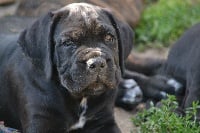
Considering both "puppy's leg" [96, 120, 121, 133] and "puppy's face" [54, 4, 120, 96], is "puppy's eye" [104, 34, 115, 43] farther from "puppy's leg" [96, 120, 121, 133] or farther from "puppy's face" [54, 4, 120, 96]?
"puppy's leg" [96, 120, 121, 133]

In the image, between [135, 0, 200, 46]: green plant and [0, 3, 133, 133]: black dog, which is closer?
[0, 3, 133, 133]: black dog

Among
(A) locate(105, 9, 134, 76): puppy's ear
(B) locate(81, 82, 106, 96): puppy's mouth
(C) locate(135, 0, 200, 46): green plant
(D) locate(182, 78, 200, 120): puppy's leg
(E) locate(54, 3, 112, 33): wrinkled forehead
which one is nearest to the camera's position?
(B) locate(81, 82, 106, 96): puppy's mouth

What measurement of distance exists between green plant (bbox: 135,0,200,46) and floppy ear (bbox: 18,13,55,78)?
320 cm

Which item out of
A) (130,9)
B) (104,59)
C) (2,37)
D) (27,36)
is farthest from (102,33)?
(130,9)

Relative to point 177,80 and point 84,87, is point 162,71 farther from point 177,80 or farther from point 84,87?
point 84,87

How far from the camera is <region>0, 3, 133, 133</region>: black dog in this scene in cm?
438

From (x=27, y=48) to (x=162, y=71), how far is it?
215 cm

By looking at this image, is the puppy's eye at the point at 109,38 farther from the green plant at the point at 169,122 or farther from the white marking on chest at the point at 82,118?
the green plant at the point at 169,122

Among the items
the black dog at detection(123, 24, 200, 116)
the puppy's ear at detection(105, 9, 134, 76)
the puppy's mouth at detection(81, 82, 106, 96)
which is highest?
the puppy's ear at detection(105, 9, 134, 76)

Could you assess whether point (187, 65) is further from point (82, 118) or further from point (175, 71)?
point (82, 118)

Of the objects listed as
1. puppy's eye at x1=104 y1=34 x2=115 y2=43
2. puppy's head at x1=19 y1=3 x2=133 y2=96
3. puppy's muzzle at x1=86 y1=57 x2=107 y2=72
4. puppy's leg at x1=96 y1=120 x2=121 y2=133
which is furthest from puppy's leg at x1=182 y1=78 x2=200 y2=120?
puppy's muzzle at x1=86 y1=57 x2=107 y2=72

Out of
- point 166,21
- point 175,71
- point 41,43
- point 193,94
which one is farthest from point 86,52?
point 166,21

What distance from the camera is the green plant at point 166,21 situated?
7.74 meters

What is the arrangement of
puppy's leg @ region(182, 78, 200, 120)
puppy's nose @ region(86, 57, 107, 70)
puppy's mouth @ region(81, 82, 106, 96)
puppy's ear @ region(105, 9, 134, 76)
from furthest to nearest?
puppy's leg @ region(182, 78, 200, 120)
puppy's ear @ region(105, 9, 134, 76)
puppy's mouth @ region(81, 82, 106, 96)
puppy's nose @ region(86, 57, 107, 70)
